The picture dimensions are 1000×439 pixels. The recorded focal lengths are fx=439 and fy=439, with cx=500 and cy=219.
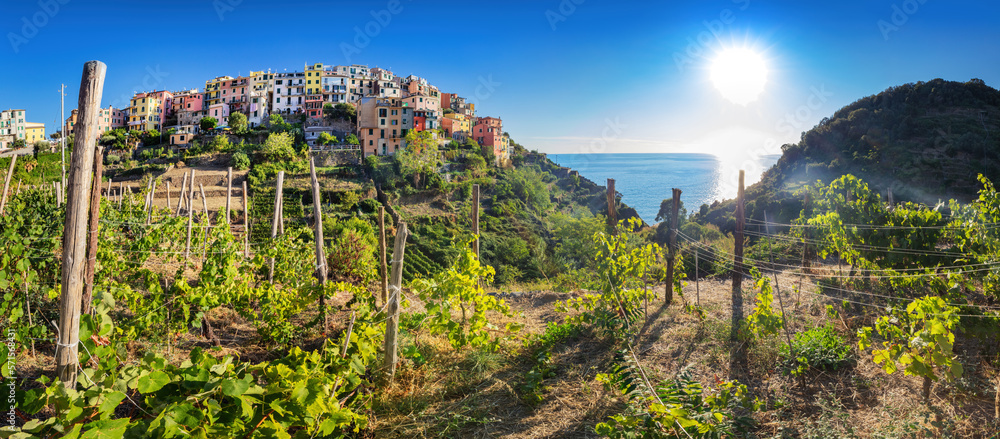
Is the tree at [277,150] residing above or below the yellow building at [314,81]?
below

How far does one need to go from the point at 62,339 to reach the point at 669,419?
3.20 m

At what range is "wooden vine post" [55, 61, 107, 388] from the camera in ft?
7.57

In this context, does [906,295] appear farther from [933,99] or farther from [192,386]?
[933,99]

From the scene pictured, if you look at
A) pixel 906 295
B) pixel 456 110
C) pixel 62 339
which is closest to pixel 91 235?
pixel 62 339

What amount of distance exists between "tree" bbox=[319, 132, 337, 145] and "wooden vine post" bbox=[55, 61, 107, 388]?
4806 centimetres

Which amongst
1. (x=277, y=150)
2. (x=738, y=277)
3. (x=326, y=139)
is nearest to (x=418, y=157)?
(x=277, y=150)

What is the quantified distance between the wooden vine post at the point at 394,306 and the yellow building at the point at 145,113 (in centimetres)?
6892

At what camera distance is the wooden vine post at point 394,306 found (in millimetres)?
3537

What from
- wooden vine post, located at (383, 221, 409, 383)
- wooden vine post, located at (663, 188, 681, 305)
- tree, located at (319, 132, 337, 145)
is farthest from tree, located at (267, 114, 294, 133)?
wooden vine post, located at (383, 221, 409, 383)

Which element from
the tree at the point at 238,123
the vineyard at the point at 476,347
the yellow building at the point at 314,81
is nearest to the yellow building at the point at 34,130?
the tree at the point at 238,123

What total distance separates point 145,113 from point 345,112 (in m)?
27.2

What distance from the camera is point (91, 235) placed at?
2.82 metres

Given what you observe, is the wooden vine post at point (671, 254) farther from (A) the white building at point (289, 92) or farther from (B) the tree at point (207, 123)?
(A) the white building at point (289, 92)

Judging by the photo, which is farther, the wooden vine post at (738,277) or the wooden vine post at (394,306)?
the wooden vine post at (738,277)
